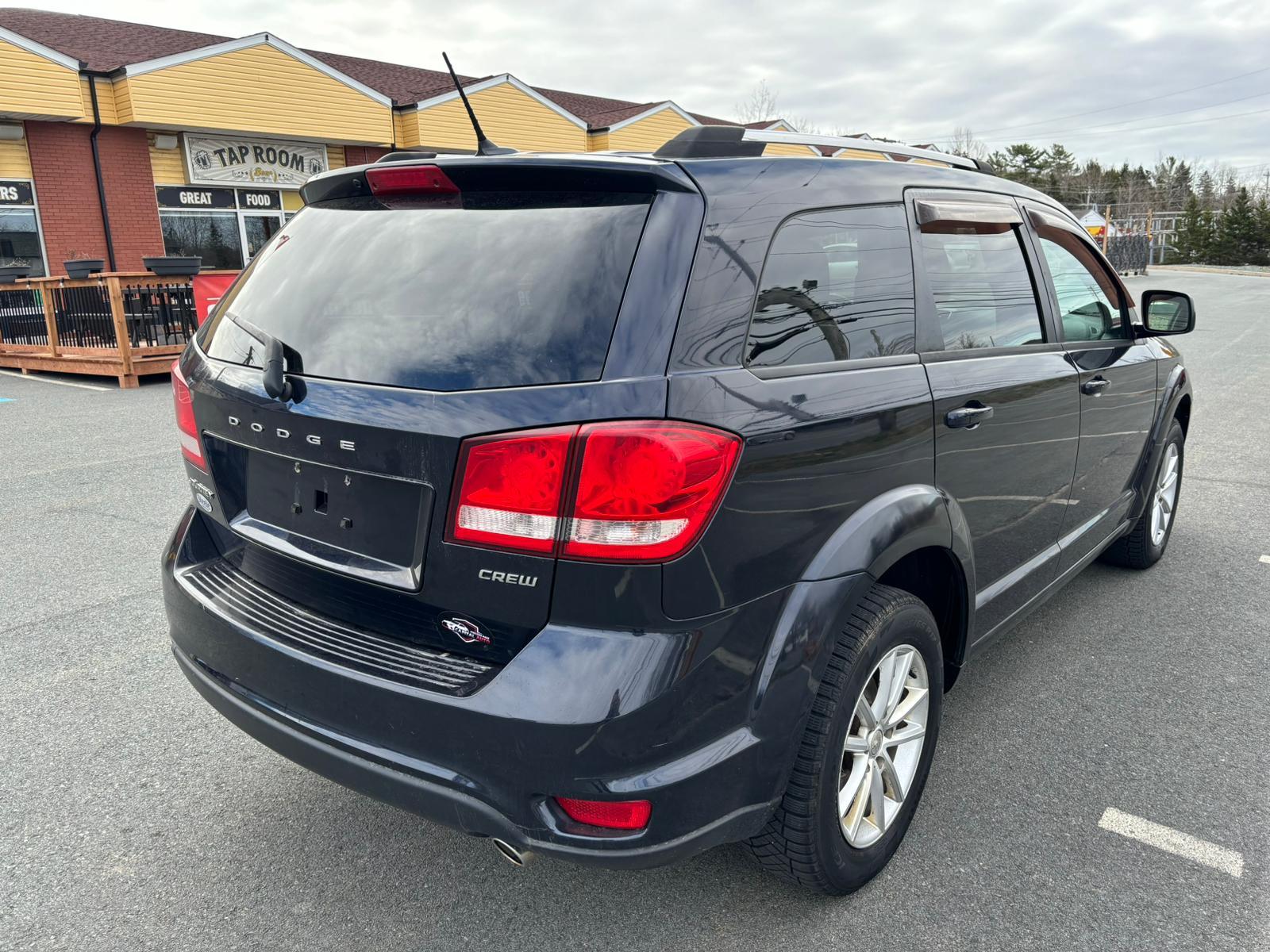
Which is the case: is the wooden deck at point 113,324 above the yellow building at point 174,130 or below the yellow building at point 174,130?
below

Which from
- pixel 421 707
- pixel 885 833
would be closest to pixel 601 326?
pixel 421 707

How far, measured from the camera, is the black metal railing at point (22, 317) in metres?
13.6

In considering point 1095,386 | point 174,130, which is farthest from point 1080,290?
point 174,130

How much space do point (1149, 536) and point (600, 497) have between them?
385 centimetres

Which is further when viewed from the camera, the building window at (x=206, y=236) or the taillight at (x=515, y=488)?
the building window at (x=206, y=236)

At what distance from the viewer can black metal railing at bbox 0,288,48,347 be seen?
1361 centimetres

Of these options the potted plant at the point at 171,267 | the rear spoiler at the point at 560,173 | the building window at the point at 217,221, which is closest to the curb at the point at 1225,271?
the building window at the point at 217,221

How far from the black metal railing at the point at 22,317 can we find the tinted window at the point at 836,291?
14031mm

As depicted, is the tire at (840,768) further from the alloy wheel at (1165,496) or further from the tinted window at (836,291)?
the alloy wheel at (1165,496)

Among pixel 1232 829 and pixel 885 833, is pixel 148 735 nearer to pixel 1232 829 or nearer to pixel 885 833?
pixel 885 833

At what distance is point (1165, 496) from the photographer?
15.7 ft

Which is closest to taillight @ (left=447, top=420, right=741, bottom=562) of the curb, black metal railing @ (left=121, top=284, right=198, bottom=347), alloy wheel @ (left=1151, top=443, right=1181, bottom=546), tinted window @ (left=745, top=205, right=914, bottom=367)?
tinted window @ (left=745, top=205, right=914, bottom=367)

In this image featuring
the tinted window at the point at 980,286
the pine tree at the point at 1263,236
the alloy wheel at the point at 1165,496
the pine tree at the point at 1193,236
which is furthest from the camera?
the pine tree at the point at 1193,236

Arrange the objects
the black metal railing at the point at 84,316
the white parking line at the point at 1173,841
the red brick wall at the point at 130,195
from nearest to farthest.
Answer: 1. the white parking line at the point at 1173,841
2. the black metal railing at the point at 84,316
3. the red brick wall at the point at 130,195
